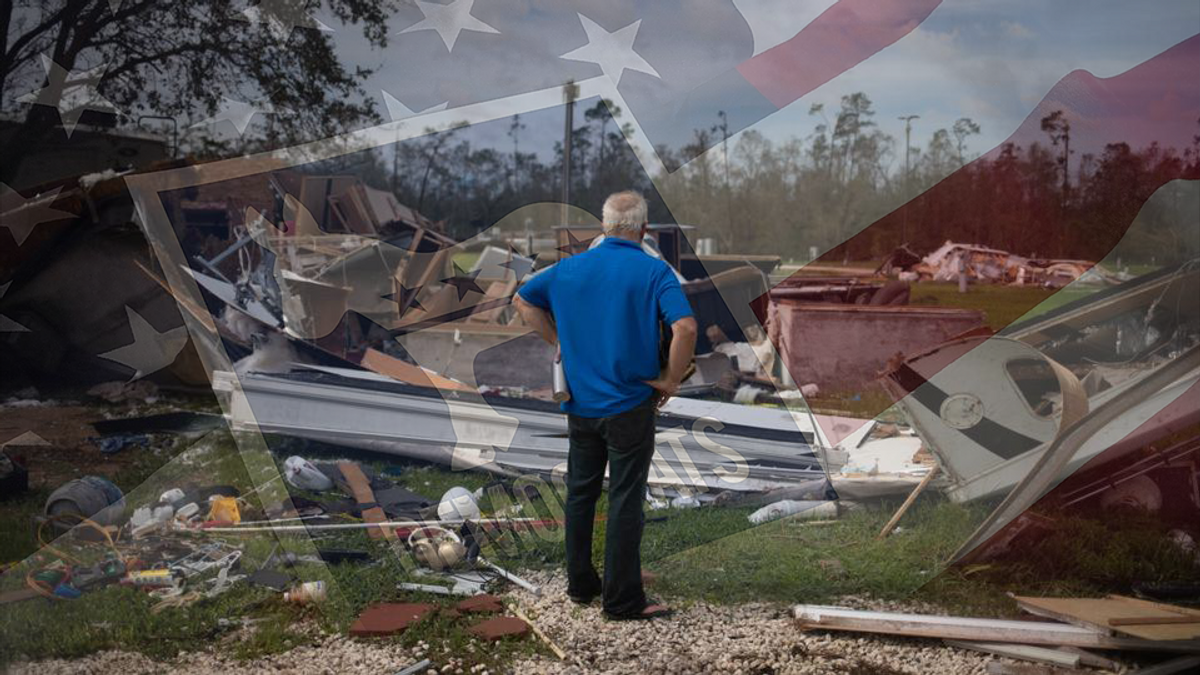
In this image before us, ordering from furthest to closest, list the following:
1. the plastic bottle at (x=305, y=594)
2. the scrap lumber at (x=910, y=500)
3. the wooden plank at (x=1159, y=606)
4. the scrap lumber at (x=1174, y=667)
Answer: the scrap lumber at (x=910, y=500)
the plastic bottle at (x=305, y=594)
the wooden plank at (x=1159, y=606)
the scrap lumber at (x=1174, y=667)

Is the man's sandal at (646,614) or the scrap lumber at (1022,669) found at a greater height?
the man's sandal at (646,614)

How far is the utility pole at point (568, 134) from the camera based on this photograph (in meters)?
4.60

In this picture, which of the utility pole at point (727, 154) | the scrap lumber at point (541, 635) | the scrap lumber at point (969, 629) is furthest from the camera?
the utility pole at point (727, 154)

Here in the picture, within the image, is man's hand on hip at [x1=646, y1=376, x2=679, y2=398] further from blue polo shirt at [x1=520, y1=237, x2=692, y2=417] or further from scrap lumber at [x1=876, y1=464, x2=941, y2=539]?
scrap lumber at [x1=876, y1=464, x2=941, y2=539]

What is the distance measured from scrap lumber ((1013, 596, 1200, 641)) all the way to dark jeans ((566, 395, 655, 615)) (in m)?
1.40

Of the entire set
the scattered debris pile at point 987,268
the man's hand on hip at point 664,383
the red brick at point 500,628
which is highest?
the scattered debris pile at point 987,268

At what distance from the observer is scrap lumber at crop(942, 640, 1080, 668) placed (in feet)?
9.09

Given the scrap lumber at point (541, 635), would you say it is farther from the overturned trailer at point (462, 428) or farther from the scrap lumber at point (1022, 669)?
the overturned trailer at point (462, 428)

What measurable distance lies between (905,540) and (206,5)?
3854 millimetres

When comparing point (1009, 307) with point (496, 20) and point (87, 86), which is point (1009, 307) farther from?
point (87, 86)

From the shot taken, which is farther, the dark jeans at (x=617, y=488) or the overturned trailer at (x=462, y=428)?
the overturned trailer at (x=462, y=428)

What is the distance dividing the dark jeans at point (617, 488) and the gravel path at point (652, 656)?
0.14 meters

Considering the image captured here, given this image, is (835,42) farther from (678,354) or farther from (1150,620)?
(1150,620)

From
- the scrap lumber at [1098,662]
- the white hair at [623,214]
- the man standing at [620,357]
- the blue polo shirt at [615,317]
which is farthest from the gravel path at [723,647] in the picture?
the white hair at [623,214]
